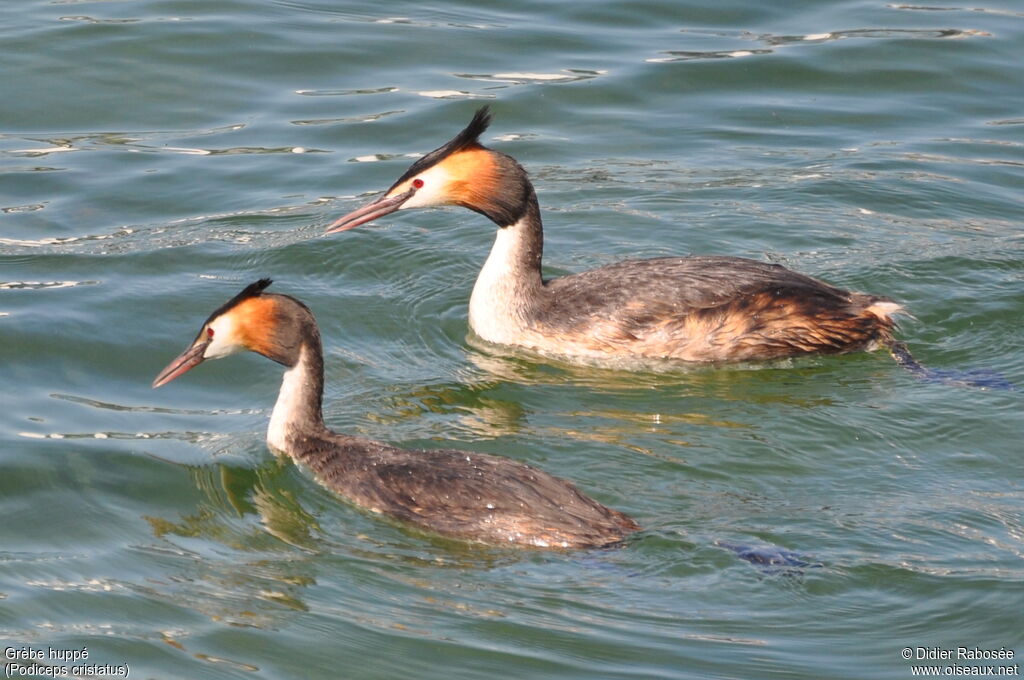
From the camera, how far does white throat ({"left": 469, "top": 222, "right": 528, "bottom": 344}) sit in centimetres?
939

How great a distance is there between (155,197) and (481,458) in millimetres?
5169

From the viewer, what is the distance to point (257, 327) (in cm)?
770

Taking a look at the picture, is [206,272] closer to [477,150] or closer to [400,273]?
[400,273]

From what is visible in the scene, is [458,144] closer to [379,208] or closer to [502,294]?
[379,208]

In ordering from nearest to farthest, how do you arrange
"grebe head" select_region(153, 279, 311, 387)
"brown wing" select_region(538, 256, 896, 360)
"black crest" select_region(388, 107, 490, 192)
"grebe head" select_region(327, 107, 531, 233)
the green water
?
the green water, "grebe head" select_region(153, 279, 311, 387), "brown wing" select_region(538, 256, 896, 360), "black crest" select_region(388, 107, 490, 192), "grebe head" select_region(327, 107, 531, 233)

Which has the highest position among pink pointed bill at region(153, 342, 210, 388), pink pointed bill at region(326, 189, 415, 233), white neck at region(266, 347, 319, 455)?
pink pointed bill at region(326, 189, 415, 233)

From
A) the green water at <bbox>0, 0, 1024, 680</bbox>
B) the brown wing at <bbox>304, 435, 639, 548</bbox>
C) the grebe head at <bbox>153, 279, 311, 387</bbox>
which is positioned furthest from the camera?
the grebe head at <bbox>153, 279, 311, 387</bbox>

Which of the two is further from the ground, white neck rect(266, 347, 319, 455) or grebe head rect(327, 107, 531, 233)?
grebe head rect(327, 107, 531, 233)

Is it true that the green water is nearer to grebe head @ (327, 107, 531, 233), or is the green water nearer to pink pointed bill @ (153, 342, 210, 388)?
pink pointed bill @ (153, 342, 210, 388)

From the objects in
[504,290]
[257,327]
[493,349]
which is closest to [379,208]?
[504,290]

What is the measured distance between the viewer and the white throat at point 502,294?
30.8 feet

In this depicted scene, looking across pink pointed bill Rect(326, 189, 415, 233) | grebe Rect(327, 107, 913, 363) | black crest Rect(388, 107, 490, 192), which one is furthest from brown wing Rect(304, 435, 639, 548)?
black crest Rect(388, 107, 490, 192)

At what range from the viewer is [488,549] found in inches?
267

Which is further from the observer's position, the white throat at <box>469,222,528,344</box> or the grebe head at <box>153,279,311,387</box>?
the white throat at <box>469,222,528,344</box>
